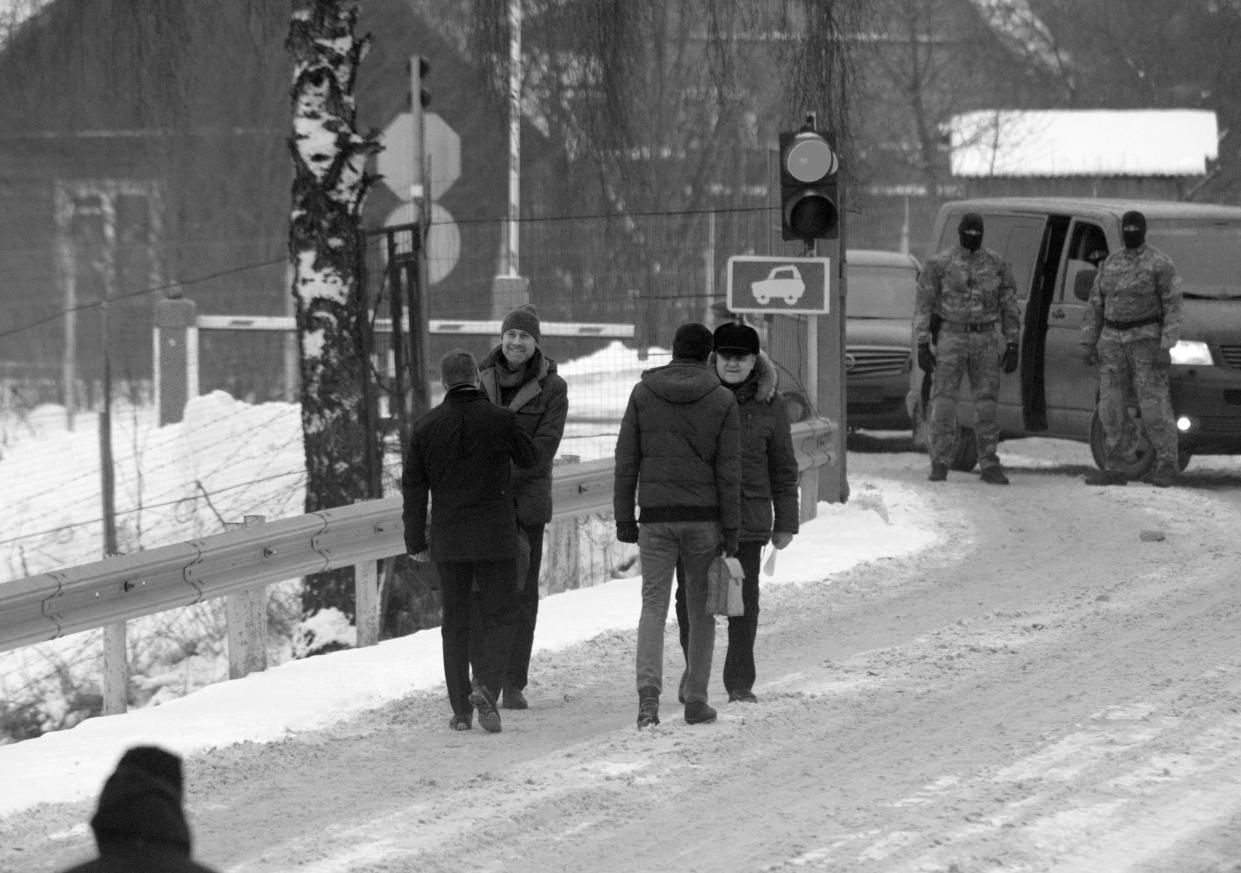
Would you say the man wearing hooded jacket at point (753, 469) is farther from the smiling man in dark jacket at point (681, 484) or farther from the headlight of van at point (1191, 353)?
the headlight of van at point (1191, 353)

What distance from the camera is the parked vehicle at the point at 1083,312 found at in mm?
16703

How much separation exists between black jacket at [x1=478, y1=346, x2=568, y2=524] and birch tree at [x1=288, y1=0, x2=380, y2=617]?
4.00m

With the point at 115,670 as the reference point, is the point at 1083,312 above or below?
above

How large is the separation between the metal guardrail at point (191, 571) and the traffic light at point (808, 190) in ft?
14.3

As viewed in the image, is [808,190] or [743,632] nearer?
[743,632]

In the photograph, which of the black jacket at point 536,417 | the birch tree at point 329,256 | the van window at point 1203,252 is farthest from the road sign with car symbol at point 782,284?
the black jacket at point 536,417

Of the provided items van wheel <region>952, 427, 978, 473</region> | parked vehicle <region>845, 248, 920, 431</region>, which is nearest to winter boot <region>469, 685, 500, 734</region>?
van wheel <region>952, 427, 978, 473</region>

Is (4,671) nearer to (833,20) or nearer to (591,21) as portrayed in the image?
(591,21)

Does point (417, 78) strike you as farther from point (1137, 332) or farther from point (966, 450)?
point (966, 450)

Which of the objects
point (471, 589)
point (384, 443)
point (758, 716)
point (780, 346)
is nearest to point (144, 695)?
point (384, 443)

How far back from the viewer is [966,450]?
1866cm

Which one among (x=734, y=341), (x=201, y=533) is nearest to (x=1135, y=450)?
(x=201, y=533)

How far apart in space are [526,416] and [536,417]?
0.14 feet

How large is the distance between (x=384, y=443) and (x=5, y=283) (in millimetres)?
21190
